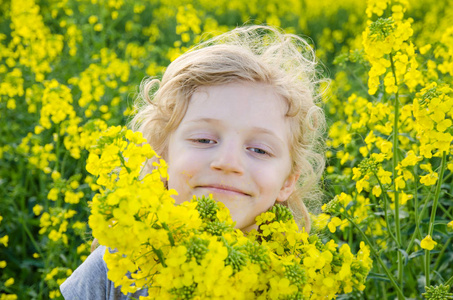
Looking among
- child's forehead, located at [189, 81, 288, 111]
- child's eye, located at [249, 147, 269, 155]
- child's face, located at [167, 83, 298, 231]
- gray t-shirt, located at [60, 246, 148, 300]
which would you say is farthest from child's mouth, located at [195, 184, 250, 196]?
gray t-shirt, located at [60, 246, 148, 300]

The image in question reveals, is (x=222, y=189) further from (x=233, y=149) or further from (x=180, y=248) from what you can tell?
(x=180, y=248)

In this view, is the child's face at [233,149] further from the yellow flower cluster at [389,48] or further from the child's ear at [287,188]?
the yellow flower cluster at [389,48]

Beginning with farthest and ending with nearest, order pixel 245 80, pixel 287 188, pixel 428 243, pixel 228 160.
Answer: pixel 287 188 → pixel 245 80 → pixel 428 243 → pixel 228 160

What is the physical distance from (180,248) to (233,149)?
714 millimetres

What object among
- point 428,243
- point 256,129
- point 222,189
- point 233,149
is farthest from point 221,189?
point 428,243

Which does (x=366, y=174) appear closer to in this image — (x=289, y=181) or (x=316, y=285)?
(x=289, y=181)

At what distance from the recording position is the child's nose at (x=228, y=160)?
5.62 ft

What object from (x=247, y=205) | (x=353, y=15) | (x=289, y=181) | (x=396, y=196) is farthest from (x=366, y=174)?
(x=353, y=15)

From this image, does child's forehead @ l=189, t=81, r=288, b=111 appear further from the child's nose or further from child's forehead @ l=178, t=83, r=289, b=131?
the child's nose

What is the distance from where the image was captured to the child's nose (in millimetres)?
1712

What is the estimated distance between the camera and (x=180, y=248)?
1.09 metres

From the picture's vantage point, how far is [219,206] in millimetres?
1349

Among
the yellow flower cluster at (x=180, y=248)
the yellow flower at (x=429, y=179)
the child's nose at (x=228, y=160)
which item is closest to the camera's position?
the yellow flower cluster at (x=180, y=248)

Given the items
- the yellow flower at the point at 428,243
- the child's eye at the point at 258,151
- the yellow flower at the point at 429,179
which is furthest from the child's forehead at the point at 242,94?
the yellow flower at the point at 428,243
